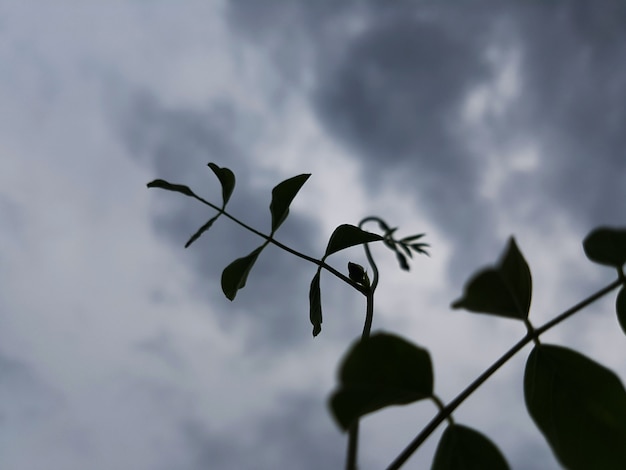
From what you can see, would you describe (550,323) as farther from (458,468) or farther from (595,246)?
(458,468)

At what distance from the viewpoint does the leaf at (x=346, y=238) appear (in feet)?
6.88

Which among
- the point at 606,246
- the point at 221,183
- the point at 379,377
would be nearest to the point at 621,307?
the point at 606,246

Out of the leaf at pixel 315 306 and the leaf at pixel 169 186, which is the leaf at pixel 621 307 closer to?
the leaf at pixel 315 306

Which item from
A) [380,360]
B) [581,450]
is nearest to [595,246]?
Result: [581,450]

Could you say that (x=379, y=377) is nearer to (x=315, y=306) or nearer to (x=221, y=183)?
(x=315, y=306)

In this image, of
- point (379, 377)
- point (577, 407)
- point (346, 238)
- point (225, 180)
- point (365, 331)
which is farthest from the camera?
point (225, 180)

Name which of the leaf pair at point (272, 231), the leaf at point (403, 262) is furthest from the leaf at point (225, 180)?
the leaf at point (403, 262)

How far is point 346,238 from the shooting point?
7.00ft

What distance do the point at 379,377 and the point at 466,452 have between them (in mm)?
275

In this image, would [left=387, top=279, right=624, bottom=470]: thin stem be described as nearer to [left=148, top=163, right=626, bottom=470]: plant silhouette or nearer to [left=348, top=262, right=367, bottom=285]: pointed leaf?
[left=148, top=163, right=626, bottom=470]: plant silhouette

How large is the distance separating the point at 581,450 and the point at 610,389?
0.46ft

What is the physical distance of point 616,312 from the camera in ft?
4.55

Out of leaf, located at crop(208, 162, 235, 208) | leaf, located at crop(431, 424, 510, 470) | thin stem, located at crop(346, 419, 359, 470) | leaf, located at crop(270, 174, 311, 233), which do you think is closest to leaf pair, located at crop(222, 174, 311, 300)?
leaf, located at crop(270, 174, 311, 233)

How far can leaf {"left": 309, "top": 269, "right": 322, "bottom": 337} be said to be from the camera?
2.15 meters
